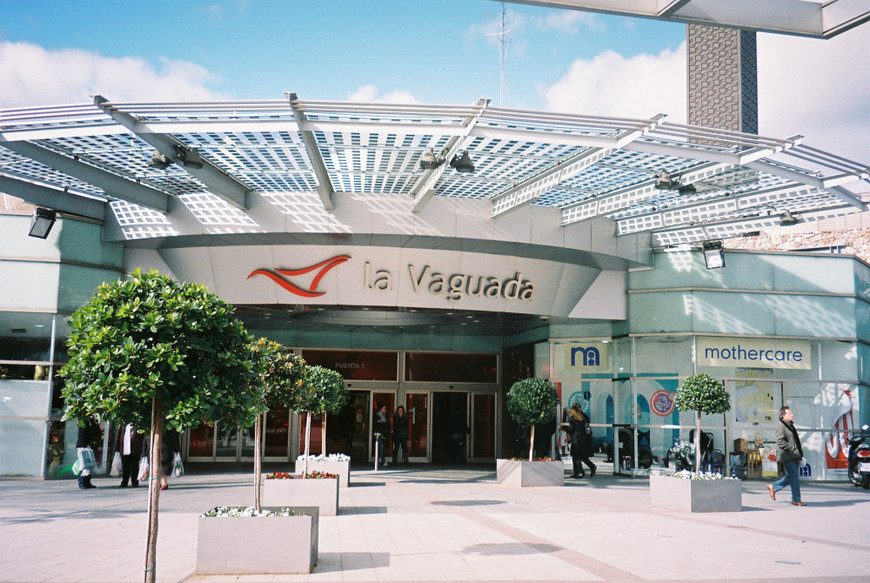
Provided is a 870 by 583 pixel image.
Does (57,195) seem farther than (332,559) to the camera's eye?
Yes

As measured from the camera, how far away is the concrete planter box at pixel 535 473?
17.1 metres

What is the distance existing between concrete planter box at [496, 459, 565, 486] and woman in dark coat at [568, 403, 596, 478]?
2.47 meters

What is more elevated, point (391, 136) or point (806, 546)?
point (391, 136)

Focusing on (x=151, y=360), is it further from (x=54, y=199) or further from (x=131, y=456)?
(x=54, y=199)

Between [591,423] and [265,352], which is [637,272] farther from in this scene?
[265,352]

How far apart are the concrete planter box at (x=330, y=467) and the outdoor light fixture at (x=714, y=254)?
10.1m

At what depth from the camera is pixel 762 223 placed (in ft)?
57.9

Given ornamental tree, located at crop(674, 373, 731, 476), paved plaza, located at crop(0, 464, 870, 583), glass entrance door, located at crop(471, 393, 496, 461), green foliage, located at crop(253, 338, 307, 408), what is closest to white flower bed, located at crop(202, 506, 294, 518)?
paved plaza, located at crop(0, 464, 870, 583)

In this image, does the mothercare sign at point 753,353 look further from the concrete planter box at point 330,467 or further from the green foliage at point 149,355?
the green foliage at point 149,355

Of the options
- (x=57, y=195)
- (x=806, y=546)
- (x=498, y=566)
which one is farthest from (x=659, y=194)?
(x=57, y=195)

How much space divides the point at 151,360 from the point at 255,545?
2.39 metres

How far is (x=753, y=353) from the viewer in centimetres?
1981

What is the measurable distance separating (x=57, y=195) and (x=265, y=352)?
12.2m

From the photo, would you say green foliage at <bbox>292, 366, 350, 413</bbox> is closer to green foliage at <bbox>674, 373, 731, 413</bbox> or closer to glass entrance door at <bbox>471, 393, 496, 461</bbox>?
green foliage at <bbox>674, 373, 731, 413</bbox>
